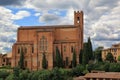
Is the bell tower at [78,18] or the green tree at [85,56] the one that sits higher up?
the bell tower at [78,18]

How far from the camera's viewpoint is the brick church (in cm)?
9100

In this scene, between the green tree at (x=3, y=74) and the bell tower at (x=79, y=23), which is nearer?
the green tree at (x=3, y=74)

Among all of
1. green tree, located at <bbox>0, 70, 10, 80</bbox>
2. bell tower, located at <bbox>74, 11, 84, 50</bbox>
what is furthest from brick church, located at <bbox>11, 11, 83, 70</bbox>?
green tree, located at <bbox>0, 70, 10, 80</bbox>

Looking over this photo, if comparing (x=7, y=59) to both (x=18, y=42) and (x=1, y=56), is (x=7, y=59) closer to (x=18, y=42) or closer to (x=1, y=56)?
(x=1, y=56)

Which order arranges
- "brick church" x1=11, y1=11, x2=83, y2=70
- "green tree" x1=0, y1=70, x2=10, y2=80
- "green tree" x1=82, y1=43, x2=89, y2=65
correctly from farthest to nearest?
"brick church" x1=11, y1=11, x2=83, y2=70
"green tree" x1=82, y1=43, x2=89, y2=65
"green tree" x1=0, y1=70, x2=10, y2=80

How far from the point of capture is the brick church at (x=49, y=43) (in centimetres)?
9100

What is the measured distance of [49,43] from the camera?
91188 millimetres

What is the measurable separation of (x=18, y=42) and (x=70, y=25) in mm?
14200

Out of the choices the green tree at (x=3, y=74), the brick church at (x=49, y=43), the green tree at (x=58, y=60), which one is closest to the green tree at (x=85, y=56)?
the brick church at (x=49, y=43)

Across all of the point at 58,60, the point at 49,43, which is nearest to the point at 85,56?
the point at 58,60

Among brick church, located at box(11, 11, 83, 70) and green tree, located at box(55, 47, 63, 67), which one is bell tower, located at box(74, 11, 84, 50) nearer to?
brick church, located at box(11, 11, 83, 70)

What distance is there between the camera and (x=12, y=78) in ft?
256

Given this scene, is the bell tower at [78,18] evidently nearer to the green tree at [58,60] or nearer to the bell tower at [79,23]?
the bell tower at [79,23]

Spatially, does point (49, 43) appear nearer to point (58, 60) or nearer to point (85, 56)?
point (58, 60)
